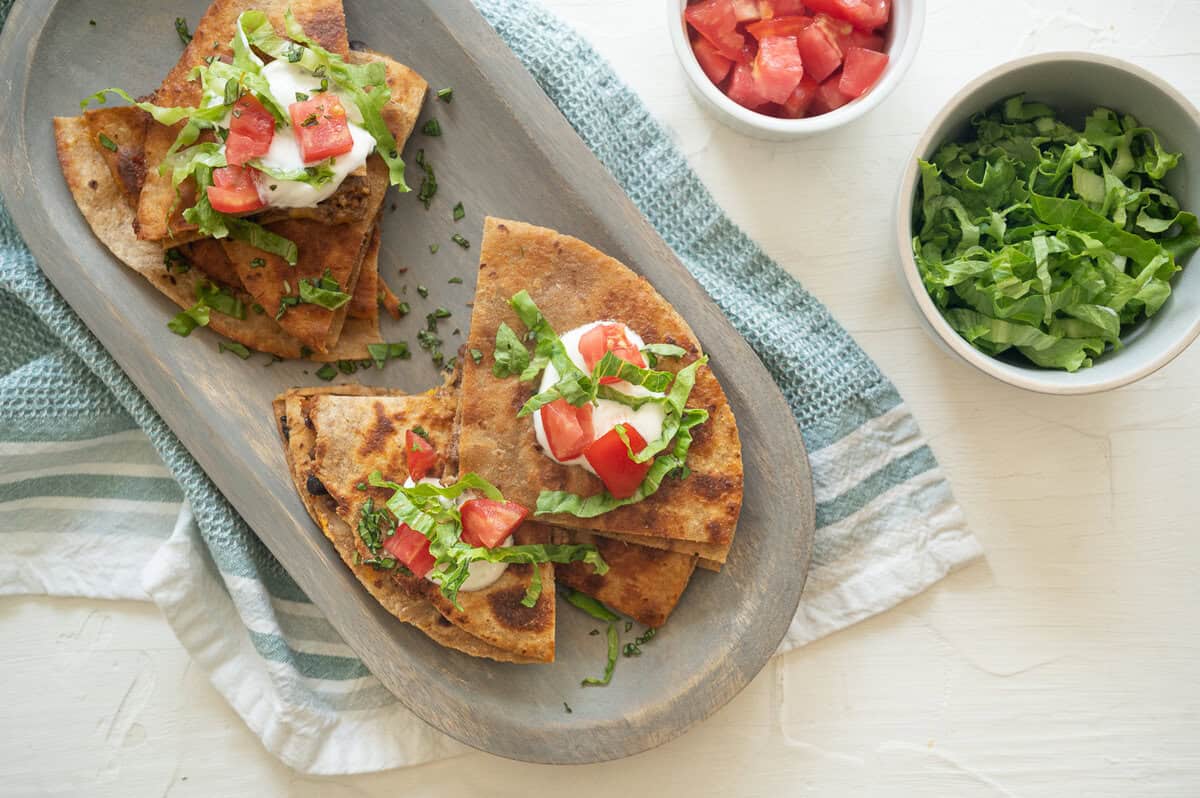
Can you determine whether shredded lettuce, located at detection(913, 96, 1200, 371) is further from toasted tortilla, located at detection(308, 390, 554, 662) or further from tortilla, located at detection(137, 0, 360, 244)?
tortilla, located at detection(137, 0, 360, 244)

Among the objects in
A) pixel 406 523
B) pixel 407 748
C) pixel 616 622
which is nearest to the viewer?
pixel 406 523

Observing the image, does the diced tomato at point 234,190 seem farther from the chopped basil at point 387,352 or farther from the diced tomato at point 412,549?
the diced tomato at point 412,549

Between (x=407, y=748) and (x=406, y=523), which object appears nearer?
(x=406, y=523)

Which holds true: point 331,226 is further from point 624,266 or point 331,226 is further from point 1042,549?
point 1042,549

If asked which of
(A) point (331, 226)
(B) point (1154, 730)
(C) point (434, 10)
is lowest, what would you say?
(B) point (1154, 730)

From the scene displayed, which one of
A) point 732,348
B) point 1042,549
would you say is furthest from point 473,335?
point 1042,549

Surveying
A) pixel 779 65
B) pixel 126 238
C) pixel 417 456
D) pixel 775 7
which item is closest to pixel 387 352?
pixel 417 456

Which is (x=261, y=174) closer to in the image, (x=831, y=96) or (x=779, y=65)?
(x=779, y=65)

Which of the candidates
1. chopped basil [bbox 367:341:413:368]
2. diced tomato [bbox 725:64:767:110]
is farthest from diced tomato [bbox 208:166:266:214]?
diced tomato [bbox 725:64:767:110]

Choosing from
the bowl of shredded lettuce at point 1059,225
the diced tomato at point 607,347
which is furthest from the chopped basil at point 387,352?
the bowl of shredded lettuce at point 1059,225
